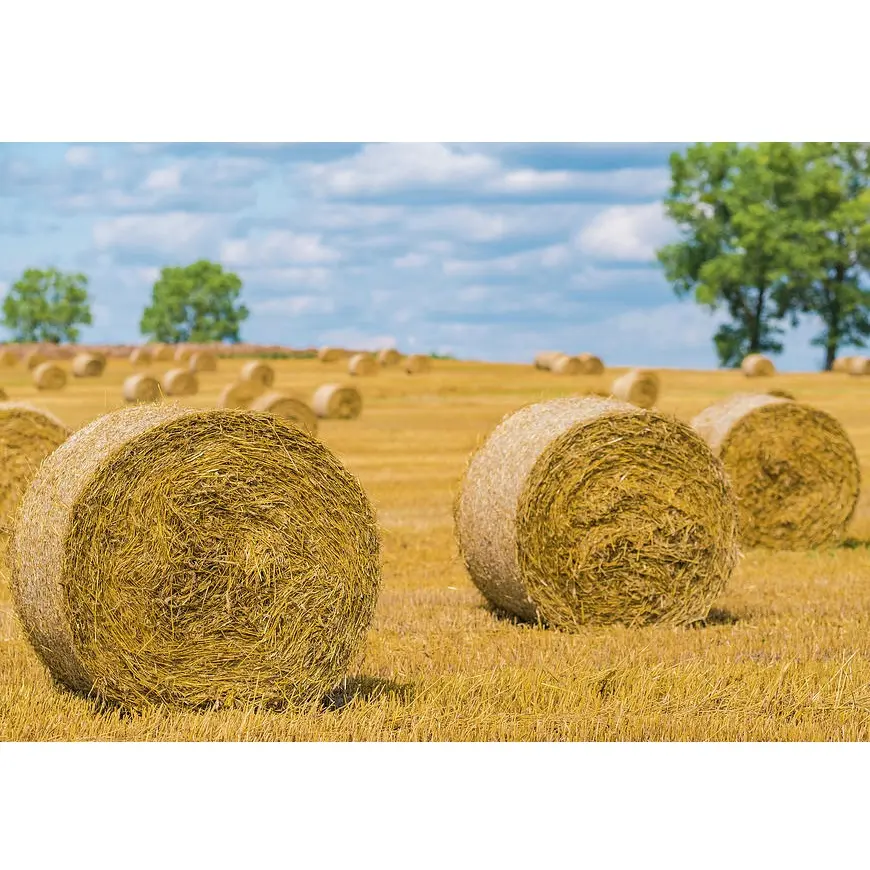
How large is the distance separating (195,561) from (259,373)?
1272 inches

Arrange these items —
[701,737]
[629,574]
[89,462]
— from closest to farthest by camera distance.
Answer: [701,737] < [89,462] < [629,574]

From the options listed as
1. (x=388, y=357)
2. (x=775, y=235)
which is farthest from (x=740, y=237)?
(x=388, y=357)

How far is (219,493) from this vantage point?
8.16 metres

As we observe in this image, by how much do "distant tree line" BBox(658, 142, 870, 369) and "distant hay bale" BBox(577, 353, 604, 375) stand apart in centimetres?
957

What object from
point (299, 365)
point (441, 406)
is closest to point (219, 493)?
point (441, 406)

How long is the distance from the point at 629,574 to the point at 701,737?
147 inches

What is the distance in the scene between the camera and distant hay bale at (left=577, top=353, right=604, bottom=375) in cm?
4612

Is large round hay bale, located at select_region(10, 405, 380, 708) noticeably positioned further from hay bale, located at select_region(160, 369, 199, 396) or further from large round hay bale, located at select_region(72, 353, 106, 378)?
large round hay bale, located at select_region(72, 353, 106, 378)

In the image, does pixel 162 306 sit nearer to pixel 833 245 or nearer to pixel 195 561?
pixel 833 245

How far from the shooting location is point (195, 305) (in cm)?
8044

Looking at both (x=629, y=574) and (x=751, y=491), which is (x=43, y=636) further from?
(x=751, y=491)

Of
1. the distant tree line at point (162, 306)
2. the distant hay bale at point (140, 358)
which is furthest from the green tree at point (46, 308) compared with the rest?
the distant hay bale at point (140, 358)

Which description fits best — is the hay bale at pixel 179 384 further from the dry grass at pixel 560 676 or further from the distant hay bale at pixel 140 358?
the dry grass at pixel 560 676

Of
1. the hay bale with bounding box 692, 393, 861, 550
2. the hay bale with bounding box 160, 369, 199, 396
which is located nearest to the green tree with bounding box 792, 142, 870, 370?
the hay bale with bounding box 160, 369, 199, 396
